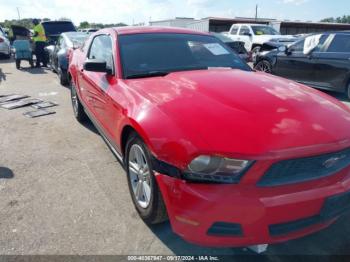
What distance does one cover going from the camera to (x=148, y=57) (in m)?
3.56

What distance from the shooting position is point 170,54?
370 centimetres

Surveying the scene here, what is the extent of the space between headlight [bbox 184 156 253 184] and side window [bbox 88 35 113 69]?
6.14 feet

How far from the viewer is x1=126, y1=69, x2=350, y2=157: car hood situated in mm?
2119

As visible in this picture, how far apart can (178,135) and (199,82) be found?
38.5 inches

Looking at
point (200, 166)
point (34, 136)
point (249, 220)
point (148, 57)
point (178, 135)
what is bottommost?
point (34, 136)

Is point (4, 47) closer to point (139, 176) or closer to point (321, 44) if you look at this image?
point (321, 44)

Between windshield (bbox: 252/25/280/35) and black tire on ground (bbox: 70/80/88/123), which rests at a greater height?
windshield (bbox: 252/25/280/35)

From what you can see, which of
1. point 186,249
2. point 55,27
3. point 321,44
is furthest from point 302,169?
point 55,27

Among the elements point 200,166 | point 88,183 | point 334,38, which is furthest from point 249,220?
point 334,38

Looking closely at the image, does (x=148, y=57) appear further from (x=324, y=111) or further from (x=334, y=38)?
(x=334, y=38)

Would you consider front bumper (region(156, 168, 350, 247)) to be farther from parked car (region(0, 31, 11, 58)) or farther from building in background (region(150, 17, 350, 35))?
building in background (region(150, 17, 350, 35))

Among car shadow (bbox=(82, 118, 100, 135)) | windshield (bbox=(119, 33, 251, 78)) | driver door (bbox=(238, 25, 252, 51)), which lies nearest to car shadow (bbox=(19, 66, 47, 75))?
car shadow (bbox=(82, 118, 100, 135))

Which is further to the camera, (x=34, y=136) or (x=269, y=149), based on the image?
(x=34, y=136)

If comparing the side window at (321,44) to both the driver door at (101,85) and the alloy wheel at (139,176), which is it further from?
the alloy wheel at (139,176)
